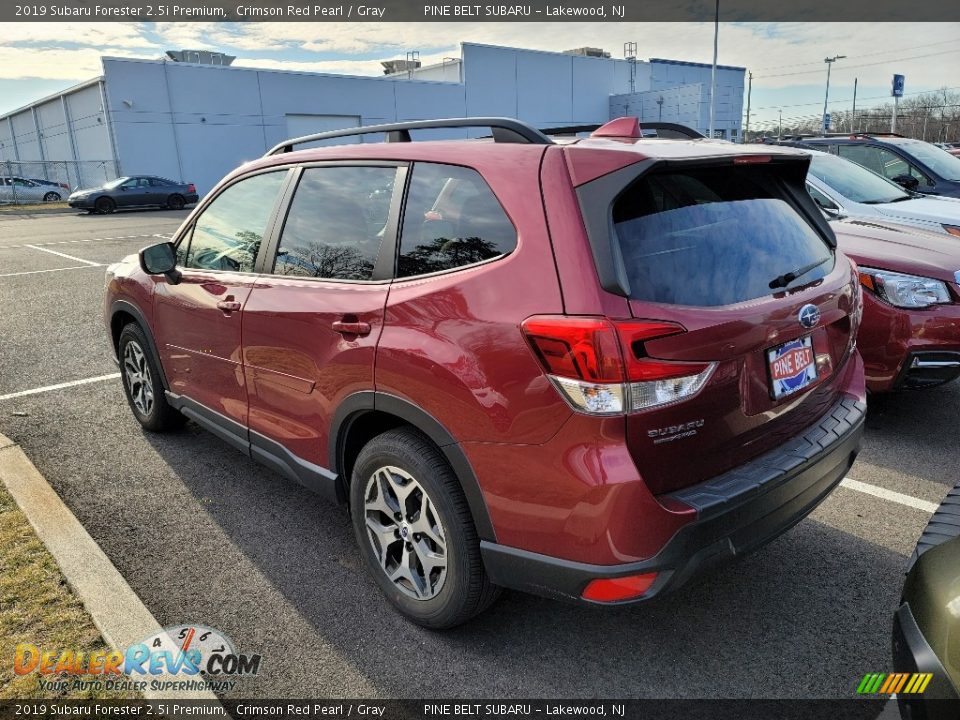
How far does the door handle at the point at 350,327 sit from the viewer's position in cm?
273

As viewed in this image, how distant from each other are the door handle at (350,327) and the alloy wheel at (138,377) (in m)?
2.27

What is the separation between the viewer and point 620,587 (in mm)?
2186

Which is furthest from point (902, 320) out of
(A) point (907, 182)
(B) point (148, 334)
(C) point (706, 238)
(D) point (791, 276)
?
(A) point (907, 182)

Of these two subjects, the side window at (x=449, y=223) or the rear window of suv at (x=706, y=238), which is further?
the side window at (x=449, y=223)

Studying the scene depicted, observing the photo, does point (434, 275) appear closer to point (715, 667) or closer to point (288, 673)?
point (288, 673)

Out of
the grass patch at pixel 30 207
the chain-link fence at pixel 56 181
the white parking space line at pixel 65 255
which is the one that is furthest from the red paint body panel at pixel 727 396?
the chain-link fence at pixel 56 181

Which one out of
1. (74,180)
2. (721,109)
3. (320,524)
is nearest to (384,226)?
(320,524)

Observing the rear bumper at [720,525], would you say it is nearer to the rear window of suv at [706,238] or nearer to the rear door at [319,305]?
the rear window of suv at [706,238]

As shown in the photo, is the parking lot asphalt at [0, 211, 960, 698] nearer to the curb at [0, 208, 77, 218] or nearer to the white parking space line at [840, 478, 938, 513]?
the white parking space line at [840, 478, 938, 513]

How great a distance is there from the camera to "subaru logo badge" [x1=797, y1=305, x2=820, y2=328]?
2.56m

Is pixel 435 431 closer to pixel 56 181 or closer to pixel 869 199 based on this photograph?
pixel 869 199

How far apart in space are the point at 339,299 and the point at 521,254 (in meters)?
0.90

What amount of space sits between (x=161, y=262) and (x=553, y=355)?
2690mm

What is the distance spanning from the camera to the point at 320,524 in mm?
3646
